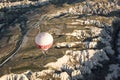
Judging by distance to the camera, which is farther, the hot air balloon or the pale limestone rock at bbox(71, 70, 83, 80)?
the pale limestone rock at bbox(71, 70, 83, 80)

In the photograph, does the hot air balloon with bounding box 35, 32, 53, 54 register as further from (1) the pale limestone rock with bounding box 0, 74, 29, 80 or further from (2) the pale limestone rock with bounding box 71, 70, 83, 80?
(2) the pale limestone rock with bounding box 71, 70, 83, 80

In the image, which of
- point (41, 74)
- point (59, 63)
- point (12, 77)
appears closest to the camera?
point (12, 77)

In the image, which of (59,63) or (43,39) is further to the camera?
(59,63)

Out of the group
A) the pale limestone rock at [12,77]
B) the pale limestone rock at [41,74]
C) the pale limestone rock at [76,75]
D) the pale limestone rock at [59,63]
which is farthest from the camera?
the pale limestone rock at [59,63]

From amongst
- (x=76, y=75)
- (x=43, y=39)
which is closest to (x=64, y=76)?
(x=76, y=75)

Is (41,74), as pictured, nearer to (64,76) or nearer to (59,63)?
(64,76)

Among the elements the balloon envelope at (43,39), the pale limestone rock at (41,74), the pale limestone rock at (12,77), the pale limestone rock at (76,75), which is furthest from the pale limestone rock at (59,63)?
the balloon envelope at (43,39)

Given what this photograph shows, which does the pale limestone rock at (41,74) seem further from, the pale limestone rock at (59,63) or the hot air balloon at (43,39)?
the hot air balloon at (43,39)

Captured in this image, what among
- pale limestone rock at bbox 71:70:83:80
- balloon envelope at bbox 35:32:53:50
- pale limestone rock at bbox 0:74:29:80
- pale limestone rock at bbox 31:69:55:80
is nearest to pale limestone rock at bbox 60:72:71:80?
pale limestone rock at bbox 71:70:83:80

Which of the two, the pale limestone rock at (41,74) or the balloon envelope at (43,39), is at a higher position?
the balloon envelope at (43,39)

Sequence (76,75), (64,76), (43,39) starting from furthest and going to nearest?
(76,75) → (64,76) → (43,39)

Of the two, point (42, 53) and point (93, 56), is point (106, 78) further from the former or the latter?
point (42, 53)
